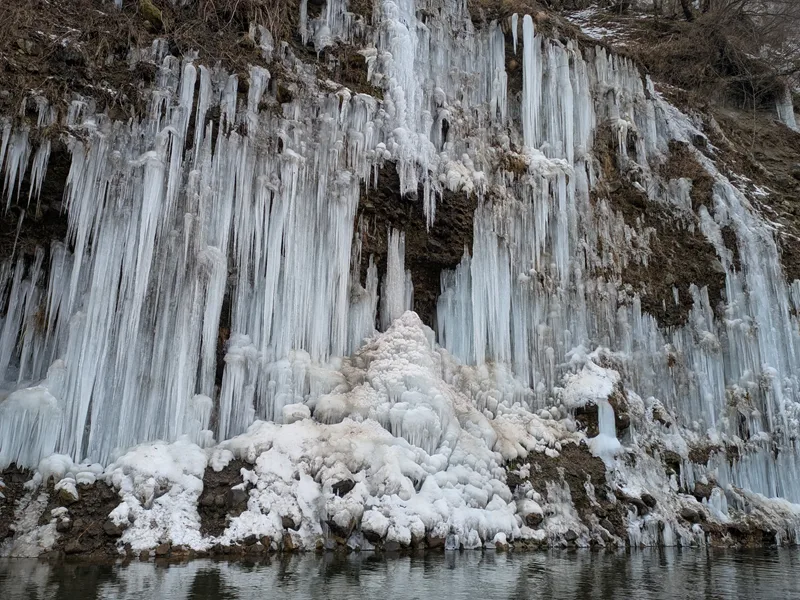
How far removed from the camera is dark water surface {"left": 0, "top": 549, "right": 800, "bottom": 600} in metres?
5.65

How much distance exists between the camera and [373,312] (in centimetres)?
1196

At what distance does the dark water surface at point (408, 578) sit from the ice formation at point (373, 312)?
109 centimetres

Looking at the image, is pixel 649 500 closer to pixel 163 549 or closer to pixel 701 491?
pixel 701 491

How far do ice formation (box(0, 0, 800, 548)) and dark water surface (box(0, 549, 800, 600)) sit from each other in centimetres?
109

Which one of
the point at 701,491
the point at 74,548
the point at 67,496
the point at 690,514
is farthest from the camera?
the point at 701,491

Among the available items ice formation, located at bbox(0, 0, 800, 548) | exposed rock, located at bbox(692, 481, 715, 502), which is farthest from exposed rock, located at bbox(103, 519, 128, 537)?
exposed rock, located at bbox(692, 481, 715, 502)

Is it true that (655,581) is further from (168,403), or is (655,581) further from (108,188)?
(108,188)

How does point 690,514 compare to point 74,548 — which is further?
point 690,514

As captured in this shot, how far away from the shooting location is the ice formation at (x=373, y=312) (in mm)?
9188

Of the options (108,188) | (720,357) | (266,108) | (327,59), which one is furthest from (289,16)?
(720,357)

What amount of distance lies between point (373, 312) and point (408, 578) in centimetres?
592

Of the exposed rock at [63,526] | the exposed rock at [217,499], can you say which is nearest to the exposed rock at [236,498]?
the exposed rock at [217,499]

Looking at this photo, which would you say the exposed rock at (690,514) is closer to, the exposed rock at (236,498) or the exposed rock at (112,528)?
the exposed rock at (236,498)

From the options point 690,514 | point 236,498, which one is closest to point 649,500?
point 690,514
